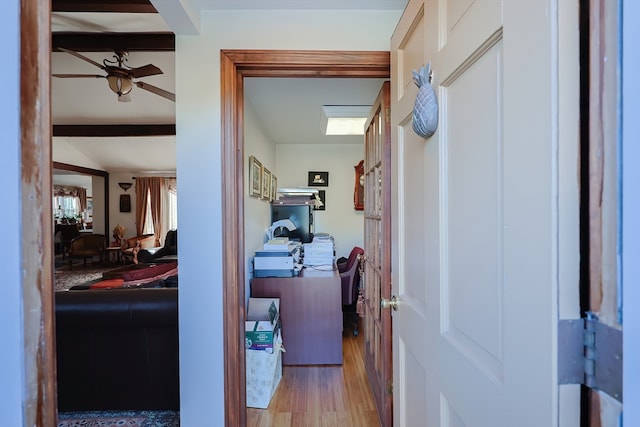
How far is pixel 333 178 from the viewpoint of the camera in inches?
171

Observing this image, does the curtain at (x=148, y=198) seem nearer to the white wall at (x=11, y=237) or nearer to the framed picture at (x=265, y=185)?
the framed picture at (x=265, y=185)

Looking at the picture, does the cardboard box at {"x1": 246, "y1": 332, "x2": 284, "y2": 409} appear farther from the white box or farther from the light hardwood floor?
the white box

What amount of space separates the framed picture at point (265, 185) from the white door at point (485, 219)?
2313mm

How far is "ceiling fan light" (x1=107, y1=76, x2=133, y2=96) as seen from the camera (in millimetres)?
2621

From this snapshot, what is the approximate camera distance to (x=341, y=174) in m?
4.36

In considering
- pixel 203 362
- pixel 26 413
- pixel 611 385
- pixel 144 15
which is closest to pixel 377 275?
pixel 203 362

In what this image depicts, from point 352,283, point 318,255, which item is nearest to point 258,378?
point 318,255

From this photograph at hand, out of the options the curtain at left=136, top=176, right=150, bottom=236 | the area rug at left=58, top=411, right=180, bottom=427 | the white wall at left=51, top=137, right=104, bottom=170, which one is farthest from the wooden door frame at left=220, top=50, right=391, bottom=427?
Result: the curtain at left=136, top=176, right=150, bottom=236

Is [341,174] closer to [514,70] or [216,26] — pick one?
[216,26]

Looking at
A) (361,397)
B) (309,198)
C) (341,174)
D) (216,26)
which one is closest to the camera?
(216,26)

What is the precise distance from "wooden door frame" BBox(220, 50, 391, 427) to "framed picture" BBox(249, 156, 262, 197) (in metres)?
1.19

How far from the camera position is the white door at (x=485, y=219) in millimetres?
489

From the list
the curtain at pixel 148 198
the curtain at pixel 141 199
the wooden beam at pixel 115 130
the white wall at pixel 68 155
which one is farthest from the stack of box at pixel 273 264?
the curtain at pixel 141 199

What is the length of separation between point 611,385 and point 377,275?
1570 mm
